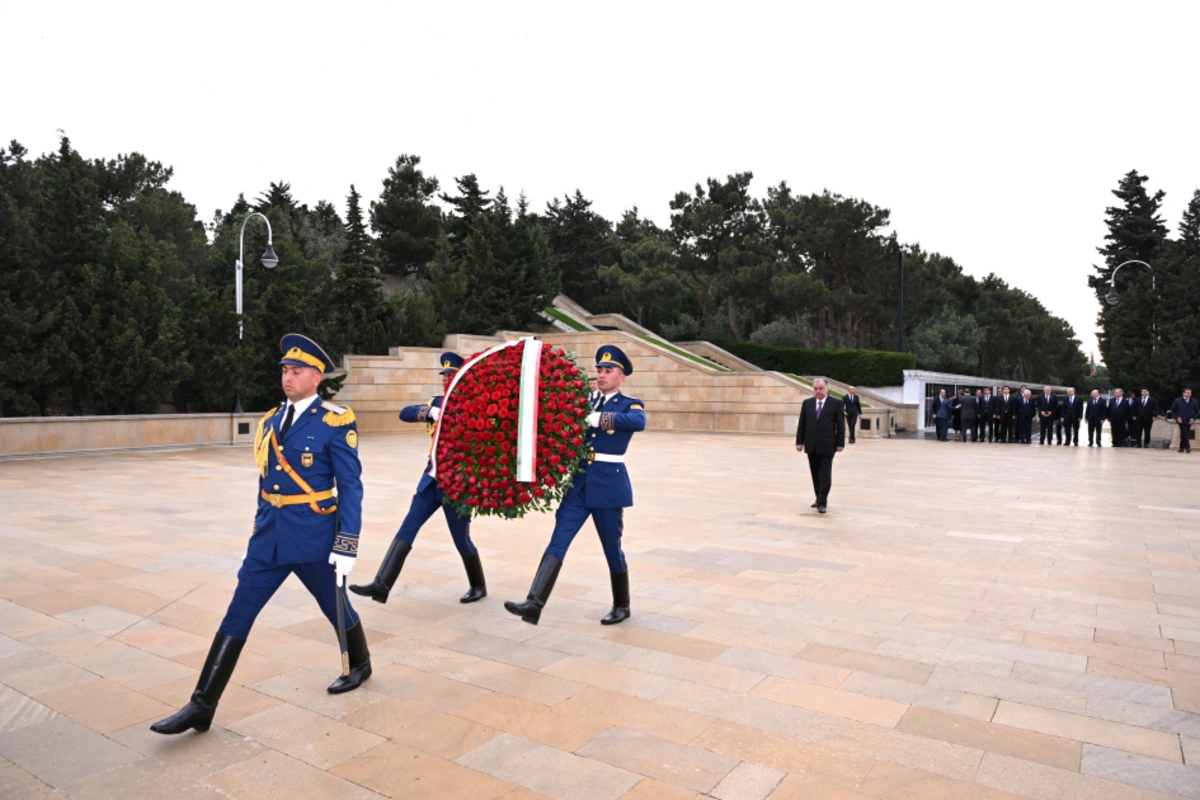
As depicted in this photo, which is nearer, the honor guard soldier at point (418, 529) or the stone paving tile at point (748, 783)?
the stone paving tile at point (748, 783)

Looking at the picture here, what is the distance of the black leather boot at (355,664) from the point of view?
14.4 ft

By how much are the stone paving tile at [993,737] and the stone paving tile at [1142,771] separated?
0.07m

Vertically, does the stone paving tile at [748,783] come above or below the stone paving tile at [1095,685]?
below

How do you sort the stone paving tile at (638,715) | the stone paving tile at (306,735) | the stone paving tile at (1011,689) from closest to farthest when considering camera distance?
the stone paving tile at (306,735) < the stone paving tile at (638,715) < the stone paving tile at (1011,689)

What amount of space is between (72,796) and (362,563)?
4.13 meters

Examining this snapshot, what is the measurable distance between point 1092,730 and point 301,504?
386 cm

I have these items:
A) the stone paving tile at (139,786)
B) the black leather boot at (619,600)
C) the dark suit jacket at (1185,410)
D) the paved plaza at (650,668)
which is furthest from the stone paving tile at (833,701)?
the dark suit jacket at (1185,410)

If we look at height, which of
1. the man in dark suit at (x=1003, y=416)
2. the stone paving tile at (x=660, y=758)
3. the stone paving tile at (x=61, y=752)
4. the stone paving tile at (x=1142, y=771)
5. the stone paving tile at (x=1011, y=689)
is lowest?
the stone paving tile at (x=61, y=752)

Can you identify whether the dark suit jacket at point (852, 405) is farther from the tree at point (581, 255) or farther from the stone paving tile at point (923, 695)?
the tree at point (581, 255)

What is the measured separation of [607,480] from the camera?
18.2 ft

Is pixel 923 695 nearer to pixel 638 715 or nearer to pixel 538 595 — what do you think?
pixel 638 715

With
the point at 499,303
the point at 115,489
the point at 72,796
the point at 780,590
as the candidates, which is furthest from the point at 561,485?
the point at 499,303

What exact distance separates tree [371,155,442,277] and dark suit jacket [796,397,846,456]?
128ft

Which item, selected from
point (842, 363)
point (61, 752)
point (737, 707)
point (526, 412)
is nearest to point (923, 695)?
point (737, 707)
